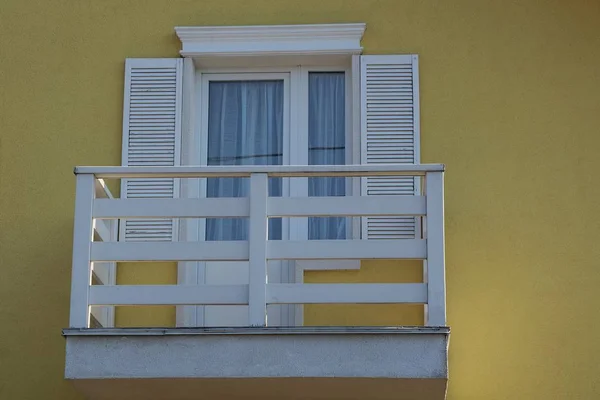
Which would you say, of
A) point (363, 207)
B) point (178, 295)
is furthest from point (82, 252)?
point (363, 207)

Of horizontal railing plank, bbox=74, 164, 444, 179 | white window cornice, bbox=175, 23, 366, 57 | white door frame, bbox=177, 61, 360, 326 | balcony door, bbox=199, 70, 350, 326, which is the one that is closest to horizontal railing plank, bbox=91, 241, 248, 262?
horizontal railing plank, bbox=74, 164, 444, 179

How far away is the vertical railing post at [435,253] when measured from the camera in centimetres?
897

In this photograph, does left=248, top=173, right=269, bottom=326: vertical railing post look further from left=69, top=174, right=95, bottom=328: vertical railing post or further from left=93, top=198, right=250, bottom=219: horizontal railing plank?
left=69, top=174, right=95, bottom=328: vertical railing post

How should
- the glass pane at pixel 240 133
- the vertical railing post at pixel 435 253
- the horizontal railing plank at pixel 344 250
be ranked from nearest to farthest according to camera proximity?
the vertical railing post at pixel 435 253
the horizontal railing plank at pixel 344 250
the glass pane at pixel 240 133

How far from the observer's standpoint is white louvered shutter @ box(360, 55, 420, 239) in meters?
10.3

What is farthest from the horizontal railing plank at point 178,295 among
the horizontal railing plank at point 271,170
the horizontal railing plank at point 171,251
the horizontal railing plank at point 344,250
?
the horizontal railing plank at point 271,170

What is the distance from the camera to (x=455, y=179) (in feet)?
33.9

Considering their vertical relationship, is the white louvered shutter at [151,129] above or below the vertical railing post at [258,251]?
above

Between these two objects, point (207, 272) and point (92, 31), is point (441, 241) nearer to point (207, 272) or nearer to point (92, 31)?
point (207, 272)

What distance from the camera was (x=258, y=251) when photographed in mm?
9070

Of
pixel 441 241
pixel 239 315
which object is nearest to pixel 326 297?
pixel 441 241

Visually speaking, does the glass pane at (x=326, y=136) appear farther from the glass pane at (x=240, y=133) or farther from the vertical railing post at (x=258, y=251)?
the vertical railing post at (x=258, y=251)

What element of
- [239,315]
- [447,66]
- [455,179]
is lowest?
[239,315]

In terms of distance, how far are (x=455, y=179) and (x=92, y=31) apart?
284cm
